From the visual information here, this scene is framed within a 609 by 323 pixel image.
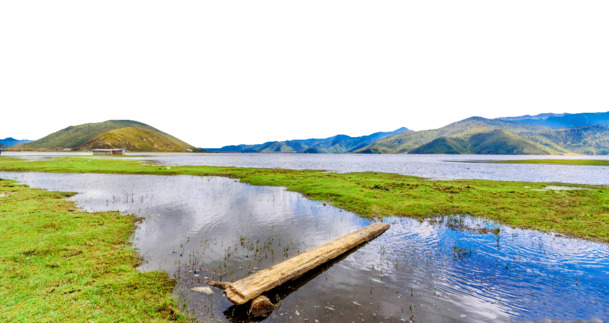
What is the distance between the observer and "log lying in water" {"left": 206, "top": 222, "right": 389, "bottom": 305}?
10.1m

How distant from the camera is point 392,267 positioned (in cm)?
1410

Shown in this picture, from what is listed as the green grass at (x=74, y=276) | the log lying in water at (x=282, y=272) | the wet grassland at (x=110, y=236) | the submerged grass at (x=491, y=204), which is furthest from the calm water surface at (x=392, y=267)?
the submerged grass at (x=491, y=204)

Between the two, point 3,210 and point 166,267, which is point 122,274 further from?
point 3,210

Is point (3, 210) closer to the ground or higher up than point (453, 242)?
higher up

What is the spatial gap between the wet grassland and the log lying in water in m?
2.26

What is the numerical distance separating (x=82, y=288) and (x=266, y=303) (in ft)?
27.0

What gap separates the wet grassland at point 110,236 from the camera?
9.56 metres

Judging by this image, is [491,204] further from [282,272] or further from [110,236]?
[110,236]

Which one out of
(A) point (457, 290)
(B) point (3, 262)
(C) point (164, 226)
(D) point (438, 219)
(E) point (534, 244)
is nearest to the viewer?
(A) point (457, 290)

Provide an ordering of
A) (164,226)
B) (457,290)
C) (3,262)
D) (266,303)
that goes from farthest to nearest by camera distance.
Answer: (164,226), (3,262), (457,290), (266,303)

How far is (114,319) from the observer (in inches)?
348

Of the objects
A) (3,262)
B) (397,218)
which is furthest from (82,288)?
(397,218)

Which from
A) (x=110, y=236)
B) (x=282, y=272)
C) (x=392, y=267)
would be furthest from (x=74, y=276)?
(x=392, y=267)

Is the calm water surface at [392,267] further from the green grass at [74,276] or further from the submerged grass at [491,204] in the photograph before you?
the submerged grass at [491,204]
